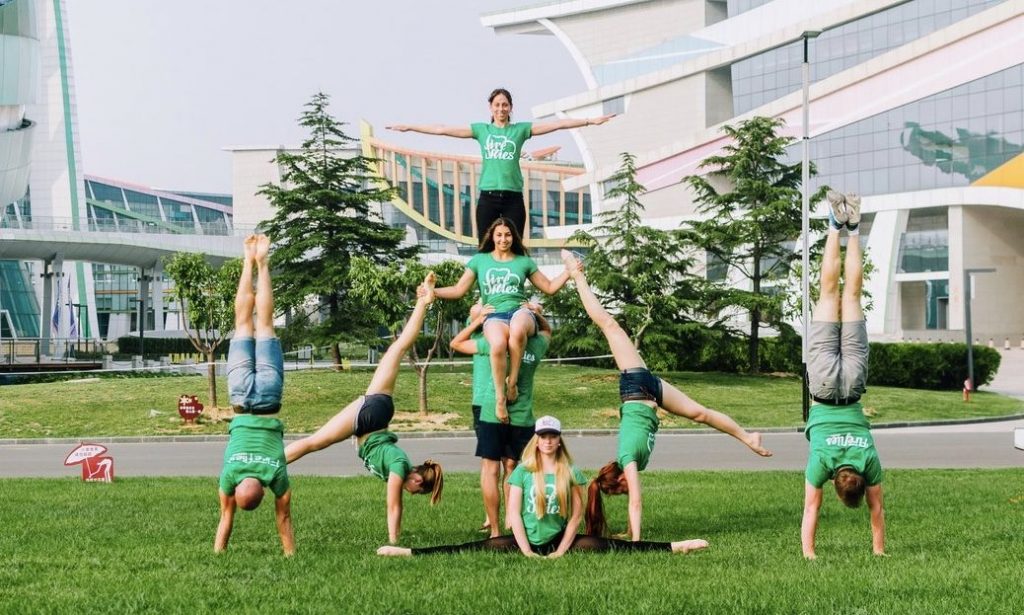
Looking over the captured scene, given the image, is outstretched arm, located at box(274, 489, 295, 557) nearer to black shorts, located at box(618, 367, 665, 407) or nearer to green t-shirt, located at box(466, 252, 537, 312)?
green t-shirt, located at box(466, 252, 537, 312)

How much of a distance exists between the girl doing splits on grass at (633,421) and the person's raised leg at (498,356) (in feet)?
2.38

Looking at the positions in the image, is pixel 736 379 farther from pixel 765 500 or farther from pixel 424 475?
pixel 424 475

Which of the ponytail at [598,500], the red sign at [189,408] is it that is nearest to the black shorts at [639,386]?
the ponytail at [598,500]

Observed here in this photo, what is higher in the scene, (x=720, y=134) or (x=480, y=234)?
(x=720, y=134)

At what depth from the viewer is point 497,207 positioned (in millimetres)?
10625

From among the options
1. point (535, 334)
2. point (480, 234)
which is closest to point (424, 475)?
point (535, 334)

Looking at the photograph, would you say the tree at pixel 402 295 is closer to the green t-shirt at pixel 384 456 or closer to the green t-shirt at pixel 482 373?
the green t-shirt at pixel 482 373

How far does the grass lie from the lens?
6.35m

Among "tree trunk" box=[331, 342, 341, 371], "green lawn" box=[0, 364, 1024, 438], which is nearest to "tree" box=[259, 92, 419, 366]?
"tree trunk" box=[331, 342, 341, 371]

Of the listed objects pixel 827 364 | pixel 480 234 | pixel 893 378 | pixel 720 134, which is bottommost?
pixel 893 378

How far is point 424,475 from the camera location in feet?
29.8

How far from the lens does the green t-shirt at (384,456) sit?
30.0 feet

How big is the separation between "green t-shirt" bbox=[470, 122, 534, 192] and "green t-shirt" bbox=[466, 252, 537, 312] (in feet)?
2.77

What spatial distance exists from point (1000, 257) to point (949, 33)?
37.6 ft
